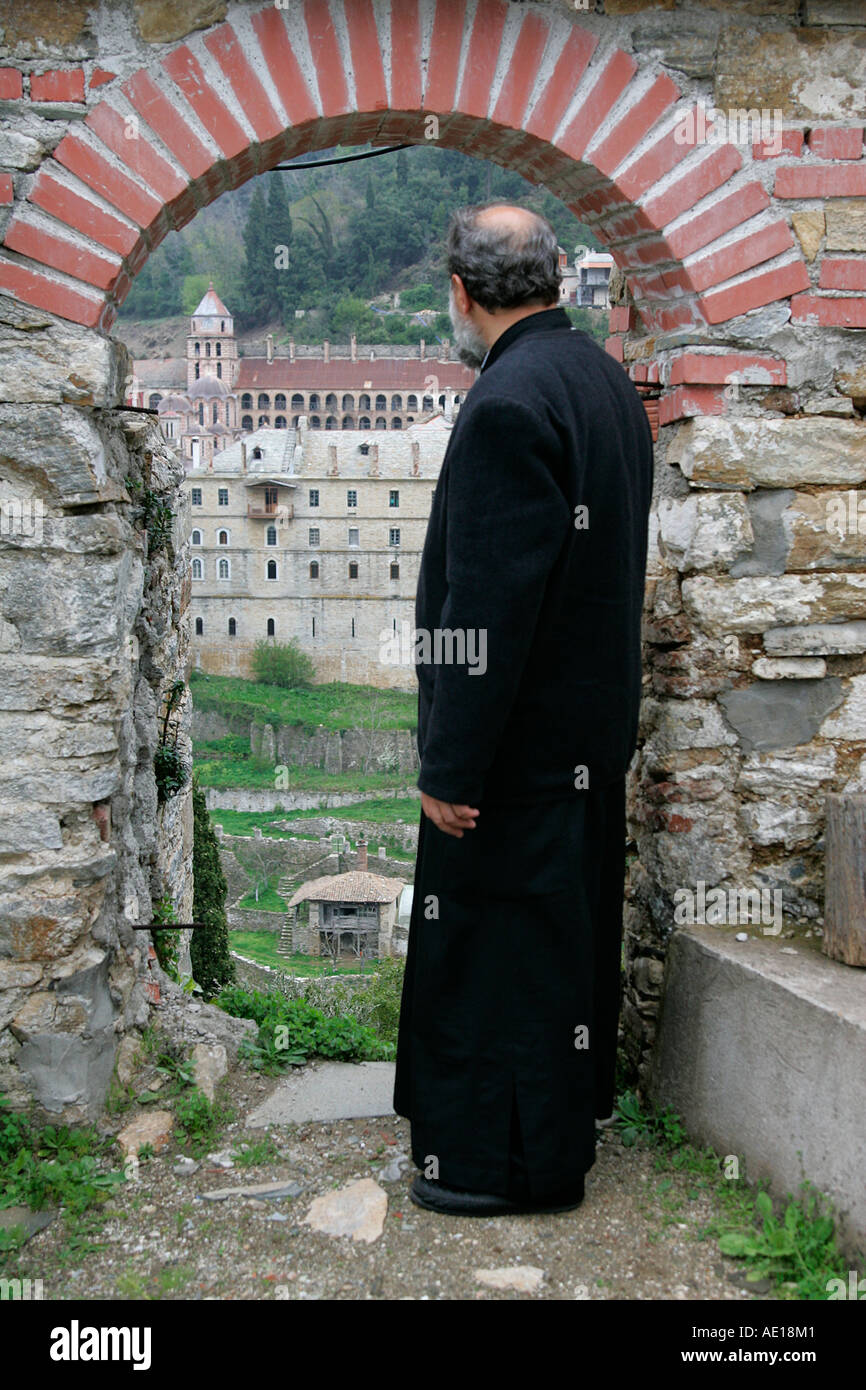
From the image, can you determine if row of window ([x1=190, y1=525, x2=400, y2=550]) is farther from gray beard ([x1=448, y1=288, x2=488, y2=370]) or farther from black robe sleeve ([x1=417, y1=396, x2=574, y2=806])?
black robe sleeve ([x1=417, y1=396, x2=574, y2=806])

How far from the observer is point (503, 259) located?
241cm

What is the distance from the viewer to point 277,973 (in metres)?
22.2

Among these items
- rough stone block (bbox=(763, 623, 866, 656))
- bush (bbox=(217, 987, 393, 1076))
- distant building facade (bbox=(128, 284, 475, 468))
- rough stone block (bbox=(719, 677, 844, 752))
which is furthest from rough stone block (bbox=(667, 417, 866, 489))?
distant building facade (bbox=(128, 284, 475, 468))

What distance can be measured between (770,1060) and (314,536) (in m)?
45.9

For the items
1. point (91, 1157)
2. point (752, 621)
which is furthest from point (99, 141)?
point (91, 1157)

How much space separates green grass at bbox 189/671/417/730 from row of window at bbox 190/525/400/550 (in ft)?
19.7

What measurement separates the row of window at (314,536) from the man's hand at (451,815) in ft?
148

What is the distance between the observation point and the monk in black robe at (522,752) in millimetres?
2291

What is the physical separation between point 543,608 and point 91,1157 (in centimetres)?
185

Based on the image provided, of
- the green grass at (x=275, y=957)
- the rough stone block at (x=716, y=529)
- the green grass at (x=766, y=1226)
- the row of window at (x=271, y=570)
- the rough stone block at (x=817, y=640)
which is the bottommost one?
the green grass at (x=275, y=957)

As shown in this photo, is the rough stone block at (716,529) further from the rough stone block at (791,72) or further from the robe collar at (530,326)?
the rough stone block at (791,72)

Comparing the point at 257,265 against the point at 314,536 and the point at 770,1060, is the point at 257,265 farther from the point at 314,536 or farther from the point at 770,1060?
the point at 770,1060

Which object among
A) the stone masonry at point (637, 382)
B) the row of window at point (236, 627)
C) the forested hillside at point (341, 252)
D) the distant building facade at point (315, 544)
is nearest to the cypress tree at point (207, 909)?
the stone masonry at point (637, 382)

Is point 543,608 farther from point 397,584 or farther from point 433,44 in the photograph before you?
point 397,584
